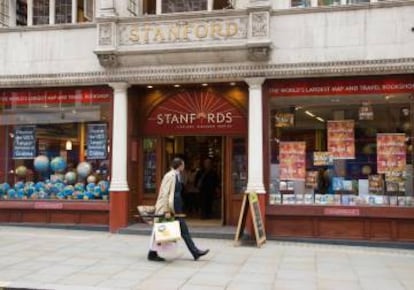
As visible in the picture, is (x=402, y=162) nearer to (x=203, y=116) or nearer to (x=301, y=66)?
(x=301, y=66)

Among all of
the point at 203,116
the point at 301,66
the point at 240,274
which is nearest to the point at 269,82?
the point at 301,66

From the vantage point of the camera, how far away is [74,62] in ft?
49.5

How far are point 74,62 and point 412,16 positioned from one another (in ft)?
26.6

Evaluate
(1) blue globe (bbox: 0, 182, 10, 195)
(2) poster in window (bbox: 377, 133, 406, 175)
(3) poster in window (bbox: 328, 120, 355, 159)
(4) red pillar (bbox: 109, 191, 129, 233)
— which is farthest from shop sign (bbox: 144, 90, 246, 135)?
(1) blue globe (bbox: 0, 182, 10, 195)

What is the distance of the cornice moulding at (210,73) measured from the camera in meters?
13.2

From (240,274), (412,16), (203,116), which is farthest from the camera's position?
(203,116)

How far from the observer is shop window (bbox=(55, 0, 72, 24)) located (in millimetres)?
15711

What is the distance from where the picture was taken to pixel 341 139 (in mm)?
13766

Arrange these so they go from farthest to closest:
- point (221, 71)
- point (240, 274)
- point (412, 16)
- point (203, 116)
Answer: point (203, 116) < point (221, 71) < point (412, 16) < point (240, 274)

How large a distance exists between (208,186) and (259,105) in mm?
3621

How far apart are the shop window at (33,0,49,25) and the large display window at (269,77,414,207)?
21.1 feet

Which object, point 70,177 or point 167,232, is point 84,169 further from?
point 167,232

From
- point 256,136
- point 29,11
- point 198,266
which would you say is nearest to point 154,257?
point 198,266

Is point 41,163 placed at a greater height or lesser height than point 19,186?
greater
